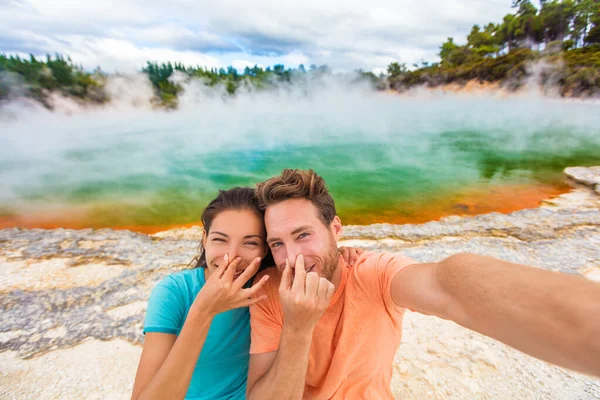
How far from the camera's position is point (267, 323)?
5.08ft

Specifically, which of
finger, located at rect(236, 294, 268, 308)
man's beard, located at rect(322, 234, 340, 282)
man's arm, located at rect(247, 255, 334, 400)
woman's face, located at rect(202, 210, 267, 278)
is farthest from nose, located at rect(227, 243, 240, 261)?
man's beard, located at rect(322, 234, 340, 282)

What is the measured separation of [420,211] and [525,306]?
7497 millimetres

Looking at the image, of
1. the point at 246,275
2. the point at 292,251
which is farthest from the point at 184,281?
the point at 292,251

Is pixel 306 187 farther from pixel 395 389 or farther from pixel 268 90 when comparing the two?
pixel 268 90

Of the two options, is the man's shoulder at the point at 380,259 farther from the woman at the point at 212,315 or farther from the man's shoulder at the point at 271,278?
the man's shoulder at the point at 271,278

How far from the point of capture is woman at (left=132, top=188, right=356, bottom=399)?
1320 mm

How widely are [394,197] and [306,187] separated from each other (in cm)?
783

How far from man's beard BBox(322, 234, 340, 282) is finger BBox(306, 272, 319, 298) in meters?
0.28

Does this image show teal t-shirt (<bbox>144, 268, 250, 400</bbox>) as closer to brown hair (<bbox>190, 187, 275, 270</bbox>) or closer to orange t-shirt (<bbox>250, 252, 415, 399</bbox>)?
orange t-shirt (<bbox>250, 252, 415, 399</bbox>)

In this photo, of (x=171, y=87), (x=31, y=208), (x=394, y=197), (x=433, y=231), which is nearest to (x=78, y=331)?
(x=433, y=231)

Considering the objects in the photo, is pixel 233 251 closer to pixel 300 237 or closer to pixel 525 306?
pixel 300 237

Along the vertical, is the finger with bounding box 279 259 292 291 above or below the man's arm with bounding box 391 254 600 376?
below

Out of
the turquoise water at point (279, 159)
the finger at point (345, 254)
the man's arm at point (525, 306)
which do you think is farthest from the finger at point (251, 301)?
the turquoise water at point (279, 159)

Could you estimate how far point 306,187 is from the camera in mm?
1688
